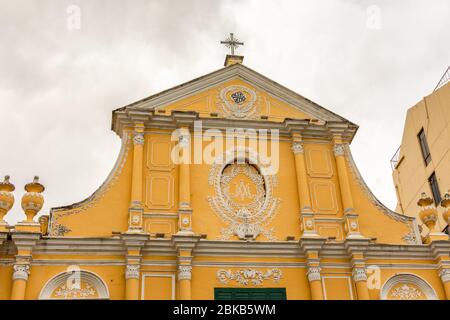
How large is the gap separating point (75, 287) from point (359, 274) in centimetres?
680

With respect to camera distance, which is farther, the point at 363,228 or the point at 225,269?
the point at 363,228

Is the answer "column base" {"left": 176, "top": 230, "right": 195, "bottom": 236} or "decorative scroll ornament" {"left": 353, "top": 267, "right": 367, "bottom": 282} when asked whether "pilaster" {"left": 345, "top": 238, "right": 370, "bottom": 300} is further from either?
"column base" {"left": 176, "top": 230, "right": 195, "bottom": 236}

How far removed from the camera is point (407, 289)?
47.3 ft

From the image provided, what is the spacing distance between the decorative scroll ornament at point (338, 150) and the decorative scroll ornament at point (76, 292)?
7.61 metres

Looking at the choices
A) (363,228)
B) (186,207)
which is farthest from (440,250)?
(186,207)

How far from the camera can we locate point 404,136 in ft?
81.1

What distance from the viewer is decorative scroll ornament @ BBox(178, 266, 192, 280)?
13406 mm

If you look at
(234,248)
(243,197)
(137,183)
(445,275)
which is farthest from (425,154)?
(137,183)

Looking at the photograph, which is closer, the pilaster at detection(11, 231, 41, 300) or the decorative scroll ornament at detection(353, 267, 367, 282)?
the pilaster at detection(11, 231, 41, 300)

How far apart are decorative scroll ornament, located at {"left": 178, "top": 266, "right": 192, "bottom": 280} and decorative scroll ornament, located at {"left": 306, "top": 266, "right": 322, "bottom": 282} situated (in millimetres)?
2917

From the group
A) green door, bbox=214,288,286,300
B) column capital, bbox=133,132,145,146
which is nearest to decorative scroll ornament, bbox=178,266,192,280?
green door, bbox=214,288,286,300

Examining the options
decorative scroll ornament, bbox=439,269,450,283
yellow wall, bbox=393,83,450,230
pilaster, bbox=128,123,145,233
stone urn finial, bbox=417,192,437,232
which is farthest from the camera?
yellow wall, bbox=393,83,450,230
